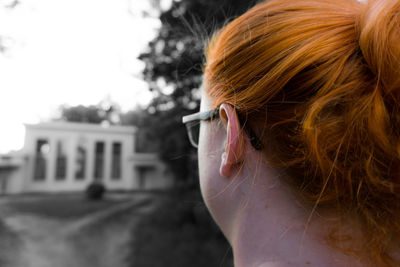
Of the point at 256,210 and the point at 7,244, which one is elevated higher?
the point at 256,210

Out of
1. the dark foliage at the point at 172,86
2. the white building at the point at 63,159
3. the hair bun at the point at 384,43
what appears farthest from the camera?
the white building at the point at 63,159

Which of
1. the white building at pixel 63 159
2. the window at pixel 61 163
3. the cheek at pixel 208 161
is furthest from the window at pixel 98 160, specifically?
the cheek at pixel 208 161

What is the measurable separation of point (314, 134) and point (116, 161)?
19.5m

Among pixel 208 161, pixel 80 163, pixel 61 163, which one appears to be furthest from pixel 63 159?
pixel 208 161

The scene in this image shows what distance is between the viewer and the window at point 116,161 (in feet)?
61.2

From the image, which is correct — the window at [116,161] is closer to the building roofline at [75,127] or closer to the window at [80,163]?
the building roofline at [75,127]

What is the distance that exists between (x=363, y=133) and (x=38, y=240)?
1016 cm

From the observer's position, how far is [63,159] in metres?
16.8

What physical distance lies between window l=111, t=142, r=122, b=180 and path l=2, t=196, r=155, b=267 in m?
6.40

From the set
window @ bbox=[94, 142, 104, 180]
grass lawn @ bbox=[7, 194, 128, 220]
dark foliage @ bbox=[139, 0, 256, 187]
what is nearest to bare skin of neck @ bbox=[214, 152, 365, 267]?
dark foliage @ bbox=[139, 0, 256, 187]

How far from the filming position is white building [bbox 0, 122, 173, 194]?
54.5 feet

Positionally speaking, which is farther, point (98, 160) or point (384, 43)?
point (98, 160)

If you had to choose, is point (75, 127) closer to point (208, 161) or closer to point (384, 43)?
point (208, 161)

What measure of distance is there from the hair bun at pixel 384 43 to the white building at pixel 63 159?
15.8 metres
